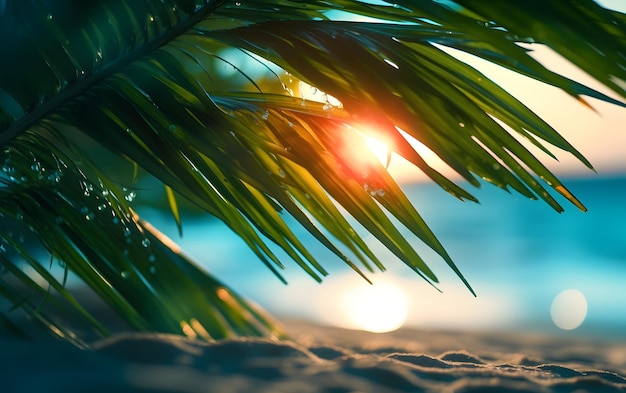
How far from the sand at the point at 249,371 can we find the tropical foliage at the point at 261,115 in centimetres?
9

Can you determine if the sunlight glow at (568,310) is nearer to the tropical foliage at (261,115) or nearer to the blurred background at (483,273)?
the blurred background at (483,273)

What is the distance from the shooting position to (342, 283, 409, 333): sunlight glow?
493cm

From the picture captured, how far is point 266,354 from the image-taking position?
1.99 ft

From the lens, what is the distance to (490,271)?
8.71 meters

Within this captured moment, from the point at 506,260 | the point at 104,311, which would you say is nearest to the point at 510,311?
the point at 506,260

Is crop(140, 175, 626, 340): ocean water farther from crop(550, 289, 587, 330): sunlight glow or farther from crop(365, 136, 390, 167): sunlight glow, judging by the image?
crop(365, 136, 390, 167): sunlight glow

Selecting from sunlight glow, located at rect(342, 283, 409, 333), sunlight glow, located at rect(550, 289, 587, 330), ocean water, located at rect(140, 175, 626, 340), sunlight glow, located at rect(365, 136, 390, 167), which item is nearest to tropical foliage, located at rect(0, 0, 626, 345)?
sunlight glow, located at rect(365, 136, 390, 167)

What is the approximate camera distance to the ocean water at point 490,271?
17.1ft

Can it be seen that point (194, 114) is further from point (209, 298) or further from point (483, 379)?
point (209, 298)

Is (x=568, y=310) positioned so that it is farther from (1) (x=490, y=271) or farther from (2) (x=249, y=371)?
(2) (x=249, y=371)

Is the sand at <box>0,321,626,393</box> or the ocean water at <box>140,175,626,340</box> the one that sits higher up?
the ocean water at <box>140,175,626,340</box>

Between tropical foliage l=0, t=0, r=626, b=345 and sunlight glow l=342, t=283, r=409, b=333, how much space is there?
13.1 feet

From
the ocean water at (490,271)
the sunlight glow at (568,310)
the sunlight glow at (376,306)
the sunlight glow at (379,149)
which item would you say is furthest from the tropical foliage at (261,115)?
the sunlight glow at (568,310)

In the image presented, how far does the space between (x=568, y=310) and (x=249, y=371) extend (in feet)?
19.1
